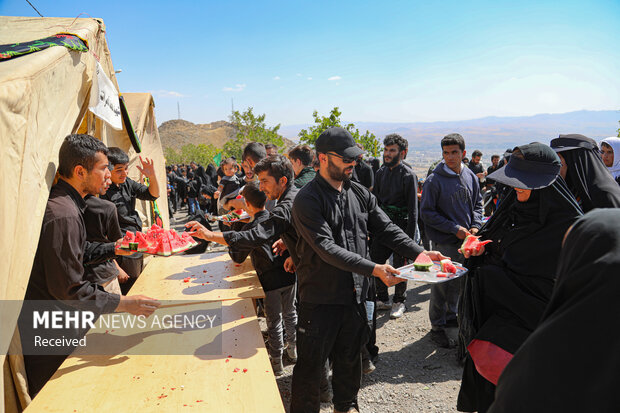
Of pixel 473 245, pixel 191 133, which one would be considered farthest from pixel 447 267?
pixel 191 133

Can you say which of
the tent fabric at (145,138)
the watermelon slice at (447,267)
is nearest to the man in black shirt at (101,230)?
the watermelon slice at (447,267)

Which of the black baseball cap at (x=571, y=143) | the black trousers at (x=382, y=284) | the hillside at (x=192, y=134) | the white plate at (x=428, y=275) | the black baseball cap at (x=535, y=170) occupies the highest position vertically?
the hillside at (x=192, y=134)

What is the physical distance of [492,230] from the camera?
301cm

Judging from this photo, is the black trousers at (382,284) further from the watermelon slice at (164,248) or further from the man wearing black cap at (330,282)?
the watermelon slice at (164,248)

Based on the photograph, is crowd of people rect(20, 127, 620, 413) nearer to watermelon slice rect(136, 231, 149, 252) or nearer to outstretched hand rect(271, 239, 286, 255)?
outstretched hand rect(271, 239, 286, 255)

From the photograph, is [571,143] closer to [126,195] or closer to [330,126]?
[126,195]

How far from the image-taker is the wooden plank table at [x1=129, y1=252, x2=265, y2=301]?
3.35 m

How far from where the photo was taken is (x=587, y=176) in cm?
289

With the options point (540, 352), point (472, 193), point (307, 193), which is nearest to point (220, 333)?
point (307, 193)

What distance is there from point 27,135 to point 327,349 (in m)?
2.51

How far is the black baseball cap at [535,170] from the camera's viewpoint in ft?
8.34

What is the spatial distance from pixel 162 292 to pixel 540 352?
10.4 feet

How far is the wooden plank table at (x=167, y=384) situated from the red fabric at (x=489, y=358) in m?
1.37

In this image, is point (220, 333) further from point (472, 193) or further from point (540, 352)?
point (472, 193)
